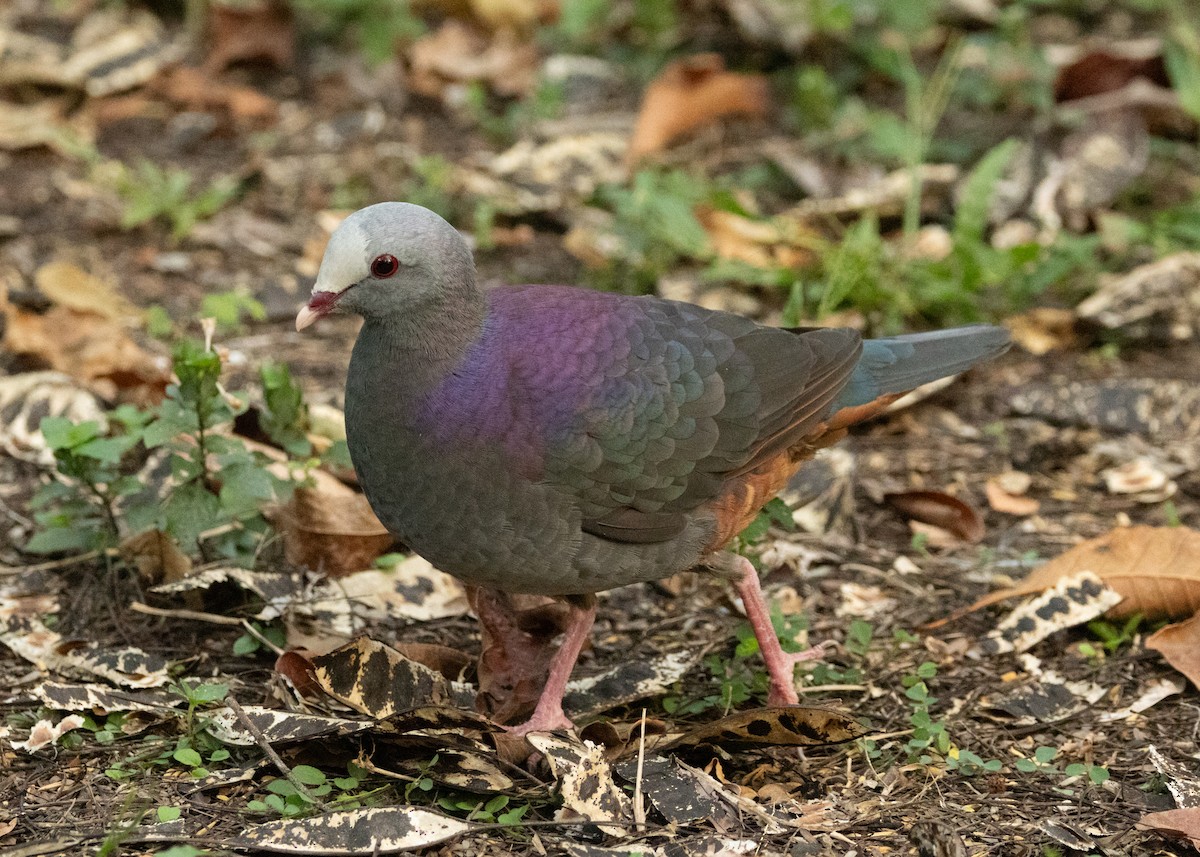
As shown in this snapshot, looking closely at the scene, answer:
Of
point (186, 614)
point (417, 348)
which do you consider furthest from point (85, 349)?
point (417, 348)

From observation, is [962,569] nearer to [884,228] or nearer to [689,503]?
[689,503]

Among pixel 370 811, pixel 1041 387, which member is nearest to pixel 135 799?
pixel 370 811

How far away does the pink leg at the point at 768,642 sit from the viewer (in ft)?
12.3

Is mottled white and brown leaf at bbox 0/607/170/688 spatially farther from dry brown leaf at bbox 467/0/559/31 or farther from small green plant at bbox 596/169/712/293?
dry brown leaf at bbox 467/0/559/31

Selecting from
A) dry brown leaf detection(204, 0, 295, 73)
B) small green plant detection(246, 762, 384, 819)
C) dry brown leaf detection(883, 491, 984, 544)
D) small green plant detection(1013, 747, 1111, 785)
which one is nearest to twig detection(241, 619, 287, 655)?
small green plant detection(246, 762, 384, 819)

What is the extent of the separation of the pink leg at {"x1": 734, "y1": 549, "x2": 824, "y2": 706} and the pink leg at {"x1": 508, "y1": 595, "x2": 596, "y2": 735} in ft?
1.32

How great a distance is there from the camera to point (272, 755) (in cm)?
323

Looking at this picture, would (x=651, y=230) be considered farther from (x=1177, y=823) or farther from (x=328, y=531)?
(x=1177, y=823)

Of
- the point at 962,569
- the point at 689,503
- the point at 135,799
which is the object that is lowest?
the point at 962,569

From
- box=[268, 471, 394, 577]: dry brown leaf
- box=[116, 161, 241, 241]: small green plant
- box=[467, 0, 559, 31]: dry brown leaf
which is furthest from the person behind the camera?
box=[467, 0, 559, 31]: dry brown leaf

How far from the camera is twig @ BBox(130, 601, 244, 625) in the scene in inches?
153

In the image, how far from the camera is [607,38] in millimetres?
7953

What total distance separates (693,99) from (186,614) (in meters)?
4.14

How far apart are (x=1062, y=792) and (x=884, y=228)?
3.38 meters
